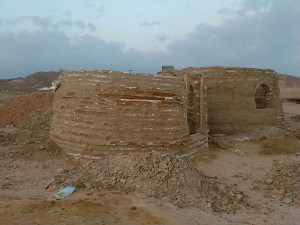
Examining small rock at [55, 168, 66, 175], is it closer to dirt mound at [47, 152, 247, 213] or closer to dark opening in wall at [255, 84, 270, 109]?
dirt mound at [47, 152, 247, 213]

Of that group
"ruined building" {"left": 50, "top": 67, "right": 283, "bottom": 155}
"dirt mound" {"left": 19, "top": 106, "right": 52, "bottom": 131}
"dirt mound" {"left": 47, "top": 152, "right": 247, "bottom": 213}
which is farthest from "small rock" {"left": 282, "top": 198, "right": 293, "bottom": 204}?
"dirt mound" {"left": 19, "top": 106, "right": 52, "bottom": 131}

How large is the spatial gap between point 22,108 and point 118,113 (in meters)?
11.5

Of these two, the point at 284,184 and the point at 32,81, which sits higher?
the point at 32,81

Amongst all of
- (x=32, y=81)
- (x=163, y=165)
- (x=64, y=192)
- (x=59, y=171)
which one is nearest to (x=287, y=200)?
(x=163, y=165)

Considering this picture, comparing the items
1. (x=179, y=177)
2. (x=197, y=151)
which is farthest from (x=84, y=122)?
(x=197, y=151)

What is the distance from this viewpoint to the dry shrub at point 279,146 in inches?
367

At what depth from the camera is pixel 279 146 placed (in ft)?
32.1

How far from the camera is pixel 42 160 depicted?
24.7ft

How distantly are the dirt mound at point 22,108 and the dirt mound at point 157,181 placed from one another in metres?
10.3

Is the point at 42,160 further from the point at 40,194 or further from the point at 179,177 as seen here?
the point at 179,177

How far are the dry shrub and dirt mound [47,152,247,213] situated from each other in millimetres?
4488

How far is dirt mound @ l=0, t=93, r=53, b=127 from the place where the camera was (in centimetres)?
1458

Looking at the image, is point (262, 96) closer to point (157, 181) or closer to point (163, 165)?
point (163, 165)

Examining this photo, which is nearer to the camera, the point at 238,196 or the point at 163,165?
the point at 238,196
